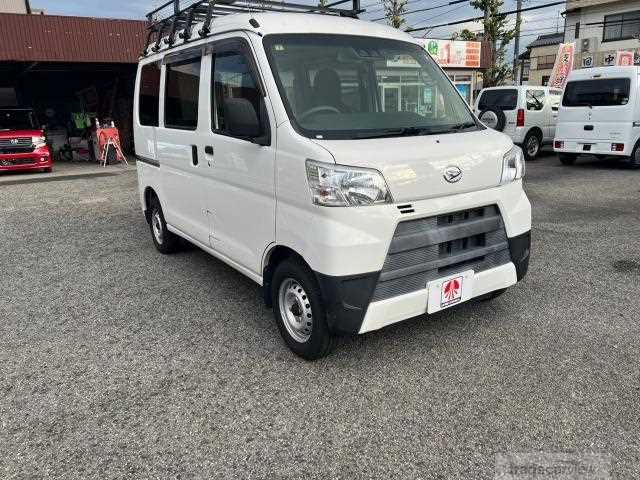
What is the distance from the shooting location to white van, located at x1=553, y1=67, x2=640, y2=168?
35.1 ft

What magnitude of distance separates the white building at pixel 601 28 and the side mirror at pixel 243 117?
29070 millimetres

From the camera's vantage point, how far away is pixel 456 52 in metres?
22.3

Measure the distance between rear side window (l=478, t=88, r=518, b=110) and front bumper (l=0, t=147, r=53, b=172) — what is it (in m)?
12.1


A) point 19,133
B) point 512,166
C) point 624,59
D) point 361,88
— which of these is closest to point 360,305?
point 512,166

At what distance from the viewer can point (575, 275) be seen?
473 cm

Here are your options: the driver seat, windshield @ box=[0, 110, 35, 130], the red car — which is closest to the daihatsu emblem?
the driver seat

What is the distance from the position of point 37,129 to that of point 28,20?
287cm

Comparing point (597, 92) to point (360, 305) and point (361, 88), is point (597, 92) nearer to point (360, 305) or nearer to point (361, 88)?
point (361, 88)

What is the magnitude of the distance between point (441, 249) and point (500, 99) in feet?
39.3

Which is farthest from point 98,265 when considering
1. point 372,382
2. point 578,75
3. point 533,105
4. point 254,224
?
point 533,105

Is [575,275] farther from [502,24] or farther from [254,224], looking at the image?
[502,24]

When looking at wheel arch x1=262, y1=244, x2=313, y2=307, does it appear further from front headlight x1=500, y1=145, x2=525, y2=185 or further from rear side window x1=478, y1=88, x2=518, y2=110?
rear side window x1=478, y1=88, x2=518, y2=110

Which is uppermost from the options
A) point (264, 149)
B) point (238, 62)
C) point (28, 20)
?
point (28, 20)

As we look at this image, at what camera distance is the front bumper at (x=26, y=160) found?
12.9 metres
